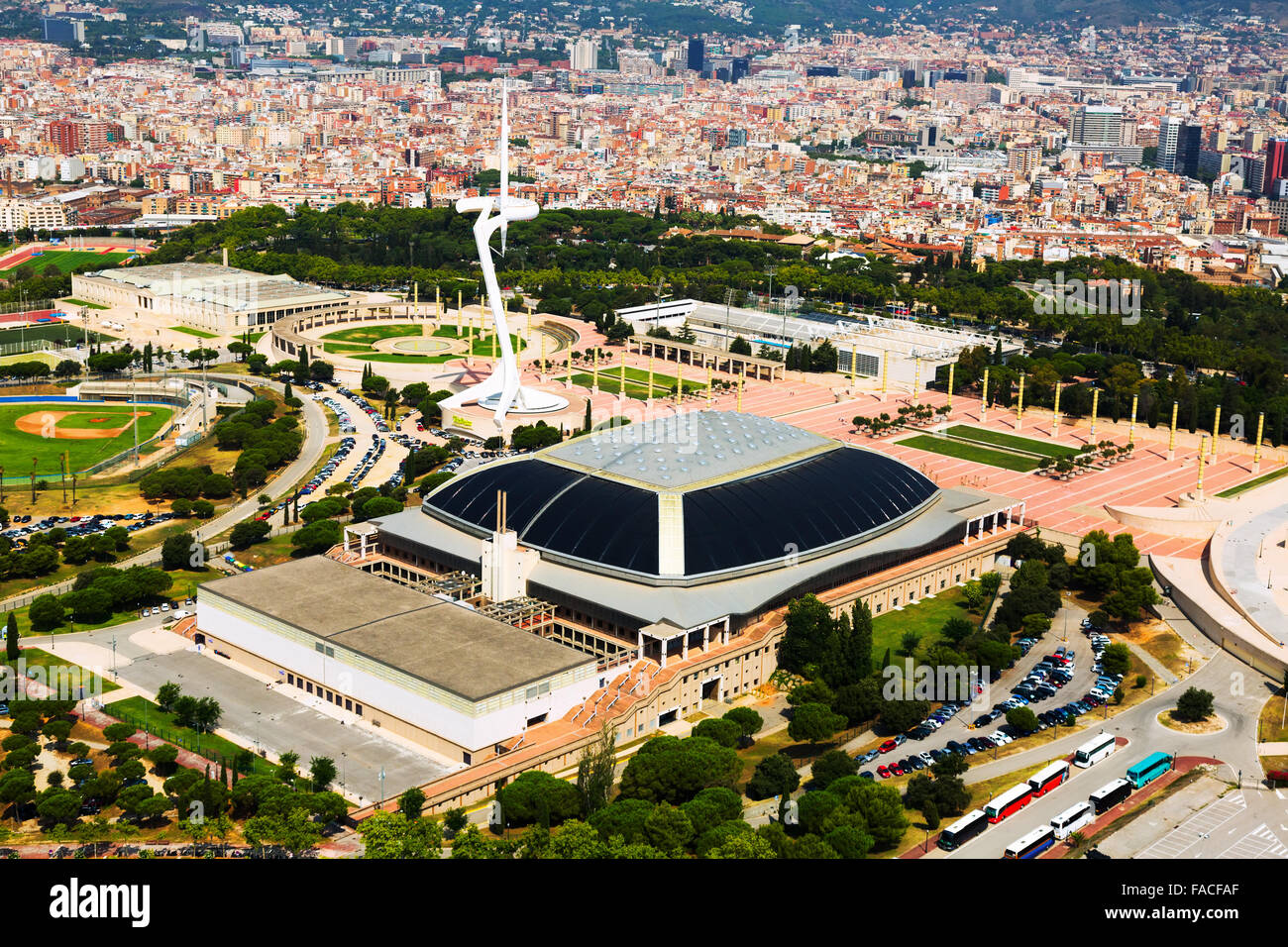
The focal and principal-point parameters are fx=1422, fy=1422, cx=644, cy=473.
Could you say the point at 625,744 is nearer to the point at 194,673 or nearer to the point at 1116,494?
the point at 194,673

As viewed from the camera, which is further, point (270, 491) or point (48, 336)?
point (48, 336)

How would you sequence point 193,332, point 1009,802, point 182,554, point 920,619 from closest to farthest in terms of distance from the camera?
point 1009,802 < point 920,619 < point 182,554 < point 193,332

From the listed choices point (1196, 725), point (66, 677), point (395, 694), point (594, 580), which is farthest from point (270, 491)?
point (1196, 725)

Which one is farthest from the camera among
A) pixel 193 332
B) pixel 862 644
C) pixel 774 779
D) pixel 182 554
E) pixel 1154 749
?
pixel 193 332

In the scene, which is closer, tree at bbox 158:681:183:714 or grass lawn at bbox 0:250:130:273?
tree at bbox 158:681:183:714

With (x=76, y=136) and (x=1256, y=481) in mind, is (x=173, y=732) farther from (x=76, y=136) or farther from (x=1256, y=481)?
(x=76, y=136)

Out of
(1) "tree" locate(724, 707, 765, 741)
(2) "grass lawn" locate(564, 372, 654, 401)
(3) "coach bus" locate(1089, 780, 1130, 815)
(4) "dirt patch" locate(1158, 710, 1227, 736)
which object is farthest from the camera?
(2) "grass lawn" locate(564, 372, 654, 401)

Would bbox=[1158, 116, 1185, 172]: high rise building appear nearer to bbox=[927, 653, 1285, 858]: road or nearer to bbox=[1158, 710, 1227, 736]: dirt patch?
bbox=[927, 653, 1285, 858]: road

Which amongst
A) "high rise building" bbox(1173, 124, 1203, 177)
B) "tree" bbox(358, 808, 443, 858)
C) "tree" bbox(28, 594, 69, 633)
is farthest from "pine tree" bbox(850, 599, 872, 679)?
"high rise building" bbox(1173, 124, 1203, 177)
